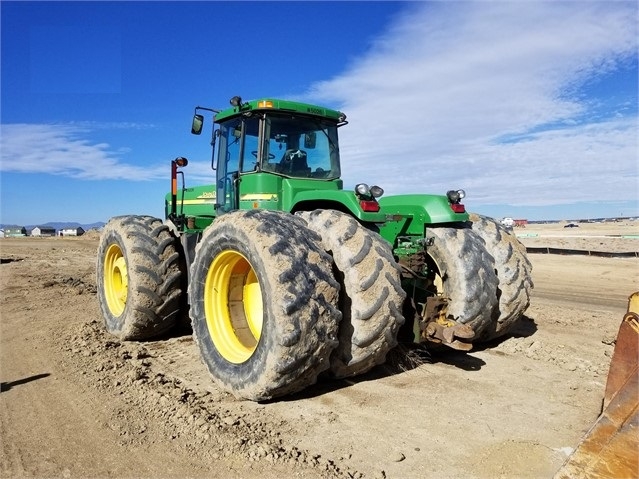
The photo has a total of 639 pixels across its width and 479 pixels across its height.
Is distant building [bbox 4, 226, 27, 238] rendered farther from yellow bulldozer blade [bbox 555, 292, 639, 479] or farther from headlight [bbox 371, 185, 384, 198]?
yellow bulldozer blade [bbox 555, 292, 639, 479]

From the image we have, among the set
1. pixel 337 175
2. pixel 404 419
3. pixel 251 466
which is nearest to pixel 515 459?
pixel 404 419

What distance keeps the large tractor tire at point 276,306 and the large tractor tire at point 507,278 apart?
246 centimetres

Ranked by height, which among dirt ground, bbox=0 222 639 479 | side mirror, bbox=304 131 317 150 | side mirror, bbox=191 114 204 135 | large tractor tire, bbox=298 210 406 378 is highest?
side mirror, bbox=191 114 204 135

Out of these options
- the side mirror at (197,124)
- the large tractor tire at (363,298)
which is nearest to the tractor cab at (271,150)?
the side mirror at (197,124)

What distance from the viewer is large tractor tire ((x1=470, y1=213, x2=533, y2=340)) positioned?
5.56 metres

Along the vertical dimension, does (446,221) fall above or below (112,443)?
above

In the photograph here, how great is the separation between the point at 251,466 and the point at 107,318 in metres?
4.39

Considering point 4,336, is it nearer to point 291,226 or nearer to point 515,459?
point 291,226

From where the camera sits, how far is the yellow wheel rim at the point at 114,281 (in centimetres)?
697

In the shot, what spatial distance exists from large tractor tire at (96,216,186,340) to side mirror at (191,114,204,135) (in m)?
1.34

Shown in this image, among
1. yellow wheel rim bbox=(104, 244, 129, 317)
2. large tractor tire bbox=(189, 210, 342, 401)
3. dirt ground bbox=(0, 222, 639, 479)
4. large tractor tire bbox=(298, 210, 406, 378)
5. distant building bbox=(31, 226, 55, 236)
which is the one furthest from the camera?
distant building bbox=(31, 226, 55, 236)

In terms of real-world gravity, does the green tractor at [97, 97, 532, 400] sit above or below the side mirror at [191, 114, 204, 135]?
below

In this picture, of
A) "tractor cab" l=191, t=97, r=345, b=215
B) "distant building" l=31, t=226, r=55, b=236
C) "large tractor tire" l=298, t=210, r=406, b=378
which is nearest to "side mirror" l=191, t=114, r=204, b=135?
"tractor cab" l=191, t=97, r=345, b=215

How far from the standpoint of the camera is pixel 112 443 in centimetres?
358
